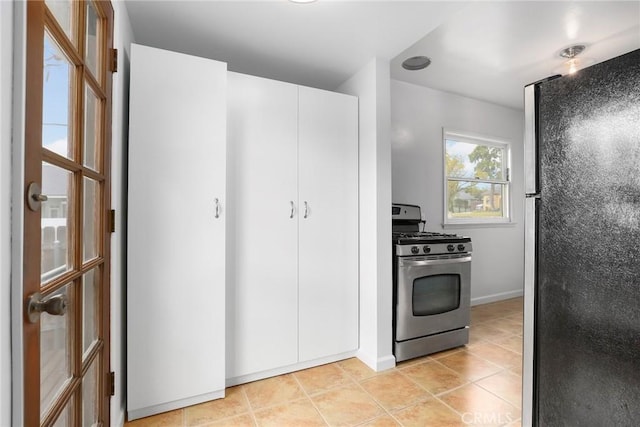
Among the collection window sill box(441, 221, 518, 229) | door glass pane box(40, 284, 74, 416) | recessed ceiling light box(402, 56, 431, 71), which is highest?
recessed ceiling light box(402, 56, 431, 71)

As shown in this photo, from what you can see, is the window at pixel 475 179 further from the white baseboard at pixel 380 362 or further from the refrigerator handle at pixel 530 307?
the refrigerator handle at pixel 530 307

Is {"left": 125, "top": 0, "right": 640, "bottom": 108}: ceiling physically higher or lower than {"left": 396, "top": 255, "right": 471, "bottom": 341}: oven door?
higher

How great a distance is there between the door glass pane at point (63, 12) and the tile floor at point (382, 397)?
197cm

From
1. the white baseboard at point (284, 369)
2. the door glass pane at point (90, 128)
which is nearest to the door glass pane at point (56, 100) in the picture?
the door glass pane at point (90, 128)

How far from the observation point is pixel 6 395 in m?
0.68

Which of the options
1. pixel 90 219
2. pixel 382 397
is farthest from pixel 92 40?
pixel 382 397

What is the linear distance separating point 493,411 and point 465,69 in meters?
2.84

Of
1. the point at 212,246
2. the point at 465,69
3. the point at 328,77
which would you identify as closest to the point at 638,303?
the point at 212,246

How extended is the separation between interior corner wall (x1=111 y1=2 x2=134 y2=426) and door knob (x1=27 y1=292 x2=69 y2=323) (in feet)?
2.99

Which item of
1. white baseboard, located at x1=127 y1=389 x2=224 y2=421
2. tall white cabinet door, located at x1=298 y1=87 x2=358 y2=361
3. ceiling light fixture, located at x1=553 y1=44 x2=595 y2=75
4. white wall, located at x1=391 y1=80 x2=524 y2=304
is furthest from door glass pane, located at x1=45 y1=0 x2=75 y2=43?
ceiling light fixture, located at x1=553 y1=44 x2=595 y2=75

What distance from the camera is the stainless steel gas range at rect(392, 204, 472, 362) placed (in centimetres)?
255

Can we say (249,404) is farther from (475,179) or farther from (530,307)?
(475,179)

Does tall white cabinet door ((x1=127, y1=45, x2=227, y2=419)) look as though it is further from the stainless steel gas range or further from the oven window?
the oven window

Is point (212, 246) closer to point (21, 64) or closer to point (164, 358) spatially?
point (164, 358)
